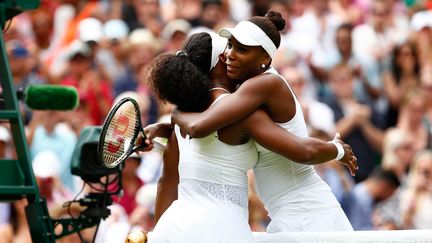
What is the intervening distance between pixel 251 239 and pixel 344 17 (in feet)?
26.0

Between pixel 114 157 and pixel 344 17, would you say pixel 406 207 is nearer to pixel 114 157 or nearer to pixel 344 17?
pixel 344 17

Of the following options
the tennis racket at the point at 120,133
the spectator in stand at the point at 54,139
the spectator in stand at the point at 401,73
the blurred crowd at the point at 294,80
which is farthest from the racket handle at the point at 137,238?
the spectator in stand at the point at 401,73

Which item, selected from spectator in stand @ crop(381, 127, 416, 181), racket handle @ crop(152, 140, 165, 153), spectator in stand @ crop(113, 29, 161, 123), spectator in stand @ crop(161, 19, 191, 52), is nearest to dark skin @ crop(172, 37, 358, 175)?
racket handle @ crop(152, 140, 165, 153)

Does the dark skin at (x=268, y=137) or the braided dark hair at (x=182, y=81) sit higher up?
the braided dark hair at (x=182, y=81)

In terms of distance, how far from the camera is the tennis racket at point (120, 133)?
19.5ft

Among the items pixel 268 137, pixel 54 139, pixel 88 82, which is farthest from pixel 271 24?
pixel 88 82

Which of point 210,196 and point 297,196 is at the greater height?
point 210,196

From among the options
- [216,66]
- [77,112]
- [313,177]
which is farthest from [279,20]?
[77,112]

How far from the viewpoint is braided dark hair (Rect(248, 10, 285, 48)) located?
607 centimetres

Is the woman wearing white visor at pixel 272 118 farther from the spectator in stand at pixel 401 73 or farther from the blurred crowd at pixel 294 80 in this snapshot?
the spectator in stand at pixel 401 73

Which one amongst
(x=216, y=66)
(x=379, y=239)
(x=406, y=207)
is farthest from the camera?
(x=406, y=207)

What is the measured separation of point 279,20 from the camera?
616 cm

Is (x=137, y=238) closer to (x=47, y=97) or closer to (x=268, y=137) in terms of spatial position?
(x=268, y=137)

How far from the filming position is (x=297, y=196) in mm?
6191
